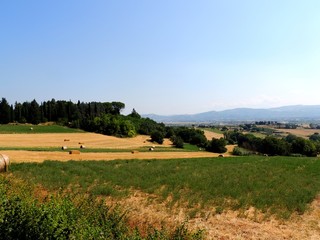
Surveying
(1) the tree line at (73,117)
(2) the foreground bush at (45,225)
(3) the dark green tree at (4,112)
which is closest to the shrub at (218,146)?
(1) the tree line at (73,117)

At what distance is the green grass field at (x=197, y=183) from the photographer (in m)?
17.3

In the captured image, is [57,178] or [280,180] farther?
[280,180]

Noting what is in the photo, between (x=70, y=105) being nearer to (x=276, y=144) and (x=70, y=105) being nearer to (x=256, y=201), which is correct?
(x=276, y=144)

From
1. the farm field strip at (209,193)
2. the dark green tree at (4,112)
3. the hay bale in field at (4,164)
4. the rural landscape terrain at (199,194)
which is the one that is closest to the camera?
the rural landscape terrain at (199,194)

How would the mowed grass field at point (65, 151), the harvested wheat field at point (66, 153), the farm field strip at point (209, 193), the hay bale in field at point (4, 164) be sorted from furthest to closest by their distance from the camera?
the mowed grass field at point (65, 151)
the harvested wheat field at point (66, 153)
the hay bale in field at point (4, 164)
the farm field strip at point (209, 193)

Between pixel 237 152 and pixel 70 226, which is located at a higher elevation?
pixel 70 226

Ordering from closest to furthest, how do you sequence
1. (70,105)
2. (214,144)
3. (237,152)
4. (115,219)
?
(115,219), (237,152), (214,144), (70,105)

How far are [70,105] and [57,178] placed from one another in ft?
368

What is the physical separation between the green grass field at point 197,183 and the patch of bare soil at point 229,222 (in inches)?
27.7

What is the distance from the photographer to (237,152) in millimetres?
74812

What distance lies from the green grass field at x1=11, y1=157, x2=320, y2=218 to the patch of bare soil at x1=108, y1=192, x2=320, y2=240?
0.70 meters

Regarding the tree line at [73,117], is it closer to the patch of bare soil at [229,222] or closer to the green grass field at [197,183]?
the green grass field at [197,183]

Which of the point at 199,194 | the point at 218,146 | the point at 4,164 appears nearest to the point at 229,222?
the point at 199,194

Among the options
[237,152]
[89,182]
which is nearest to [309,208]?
[89,182]
